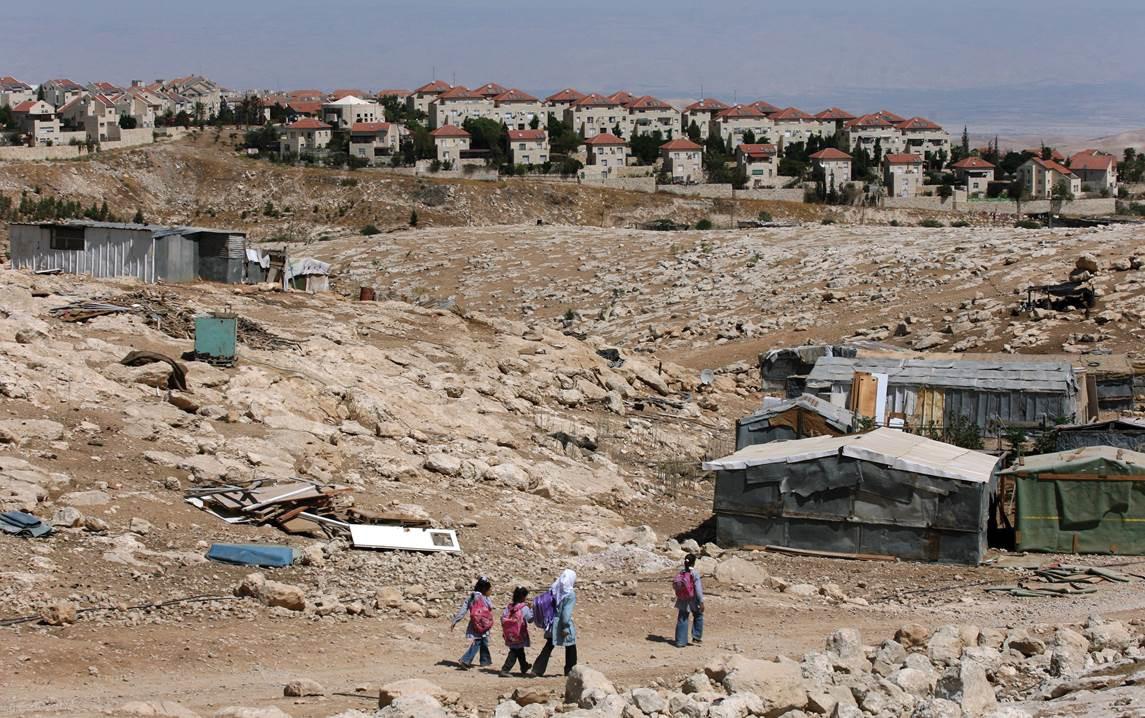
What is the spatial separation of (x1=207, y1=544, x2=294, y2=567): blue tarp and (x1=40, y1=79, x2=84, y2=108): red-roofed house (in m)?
138

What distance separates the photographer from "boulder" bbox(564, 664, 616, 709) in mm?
11617

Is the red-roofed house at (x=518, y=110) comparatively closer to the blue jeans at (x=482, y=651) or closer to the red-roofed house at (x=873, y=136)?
the red-roofed house at (x=873, y=136)

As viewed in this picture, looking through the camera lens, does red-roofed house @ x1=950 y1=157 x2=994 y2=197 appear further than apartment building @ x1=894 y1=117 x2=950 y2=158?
No

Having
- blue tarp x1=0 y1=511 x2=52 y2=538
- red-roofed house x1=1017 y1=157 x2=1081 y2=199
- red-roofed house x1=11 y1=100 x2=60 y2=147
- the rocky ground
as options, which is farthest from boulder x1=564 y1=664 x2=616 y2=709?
red-roofed house x1=1017 y1=157 x2=1081 y2=199

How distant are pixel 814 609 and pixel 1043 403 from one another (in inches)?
442

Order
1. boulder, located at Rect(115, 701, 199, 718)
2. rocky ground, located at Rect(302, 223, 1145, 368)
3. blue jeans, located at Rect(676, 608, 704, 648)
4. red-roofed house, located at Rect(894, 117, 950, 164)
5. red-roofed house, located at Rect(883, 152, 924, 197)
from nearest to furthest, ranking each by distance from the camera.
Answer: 1. boulder, located at Rect(115, 701, 199, 718)
2. blue jeans, located at Rect(676, 608, 704, 648)
3. rocky ground, located at Rect(302, 223, 1145, 368)
4. red-roofed house, located at Rect(883, 152, 924, 197)
5. red-roofed house, located at Rect(894, 117, 950, 164)

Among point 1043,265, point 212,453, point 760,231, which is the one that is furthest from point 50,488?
point 760,231

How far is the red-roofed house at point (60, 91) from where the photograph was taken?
487ft

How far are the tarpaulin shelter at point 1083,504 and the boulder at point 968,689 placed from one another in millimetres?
7299

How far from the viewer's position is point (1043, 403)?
85.7 ft

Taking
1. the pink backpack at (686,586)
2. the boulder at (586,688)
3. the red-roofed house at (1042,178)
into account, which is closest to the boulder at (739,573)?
the pink backpack at (686,586)

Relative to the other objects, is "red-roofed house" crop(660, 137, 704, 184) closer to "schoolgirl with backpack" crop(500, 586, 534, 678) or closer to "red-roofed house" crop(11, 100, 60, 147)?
"red-roofed house" crop(11, 100, 60, 147)

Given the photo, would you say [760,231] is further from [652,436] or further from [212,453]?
[212,453]

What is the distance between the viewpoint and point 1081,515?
19359mm
